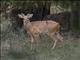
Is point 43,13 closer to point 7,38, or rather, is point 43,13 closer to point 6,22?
point 6,22

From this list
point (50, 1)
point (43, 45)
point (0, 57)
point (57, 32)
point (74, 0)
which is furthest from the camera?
point (57, 32)

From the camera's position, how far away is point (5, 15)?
40.7 ft

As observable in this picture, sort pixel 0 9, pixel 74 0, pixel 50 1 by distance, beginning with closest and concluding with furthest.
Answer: pixel 74 0, pixel 50 1, pixel 0 9

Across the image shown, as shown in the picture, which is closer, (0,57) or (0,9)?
(0,57)

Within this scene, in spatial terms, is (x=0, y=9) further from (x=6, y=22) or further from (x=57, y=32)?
(x=57, y=32)

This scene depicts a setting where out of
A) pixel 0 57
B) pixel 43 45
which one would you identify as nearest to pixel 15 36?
pixel 43 45

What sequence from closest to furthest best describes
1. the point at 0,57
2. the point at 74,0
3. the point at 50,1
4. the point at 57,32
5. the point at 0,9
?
the point at 74,0 → the point at 0,57 → the point at 50,1 → the point at 57,32 → the point at 0,9

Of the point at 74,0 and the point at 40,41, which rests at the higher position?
the point at 74,0

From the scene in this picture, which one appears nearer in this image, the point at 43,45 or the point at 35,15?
the point at 43,45

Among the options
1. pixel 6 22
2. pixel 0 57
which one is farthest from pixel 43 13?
pixel 0 57

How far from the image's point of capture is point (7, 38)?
10.2m

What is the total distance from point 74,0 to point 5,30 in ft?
16.4

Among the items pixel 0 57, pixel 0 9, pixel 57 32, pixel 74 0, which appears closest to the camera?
pixel 74 0

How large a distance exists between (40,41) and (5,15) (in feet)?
8.61
